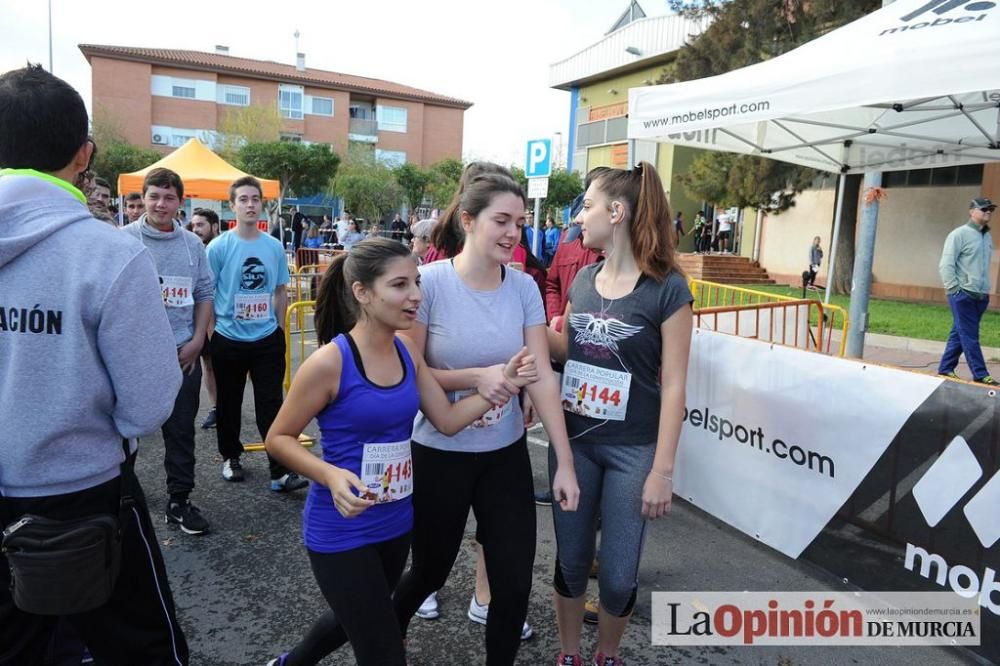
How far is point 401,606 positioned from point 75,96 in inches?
75.7

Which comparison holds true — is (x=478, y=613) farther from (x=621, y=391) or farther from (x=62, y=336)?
(x=62, y=336)

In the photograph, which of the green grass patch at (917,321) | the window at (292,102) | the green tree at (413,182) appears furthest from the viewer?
the window at (292,102)

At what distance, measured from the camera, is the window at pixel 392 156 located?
186ft

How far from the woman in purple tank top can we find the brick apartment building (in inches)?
2144

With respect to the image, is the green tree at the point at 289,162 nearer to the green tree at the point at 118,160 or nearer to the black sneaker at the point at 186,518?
the green tree at the point at 118,160

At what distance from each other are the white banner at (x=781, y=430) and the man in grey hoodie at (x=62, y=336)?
3097mm

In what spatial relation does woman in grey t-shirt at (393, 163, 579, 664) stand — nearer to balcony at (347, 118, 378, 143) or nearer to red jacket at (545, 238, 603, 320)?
red jacket at (545, 238, 603, 320)

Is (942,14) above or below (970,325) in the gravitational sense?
above

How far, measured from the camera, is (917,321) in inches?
540

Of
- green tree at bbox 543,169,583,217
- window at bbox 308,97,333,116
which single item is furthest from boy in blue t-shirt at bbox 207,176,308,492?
window at bbox 308,97,333,116

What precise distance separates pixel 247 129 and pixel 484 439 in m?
52.0

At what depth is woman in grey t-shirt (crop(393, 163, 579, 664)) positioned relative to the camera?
2350mm

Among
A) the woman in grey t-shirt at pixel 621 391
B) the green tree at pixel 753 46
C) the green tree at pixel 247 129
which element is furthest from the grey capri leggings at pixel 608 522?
the green tree at pixel 247 129

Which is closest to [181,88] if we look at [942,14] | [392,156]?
[392,156]
